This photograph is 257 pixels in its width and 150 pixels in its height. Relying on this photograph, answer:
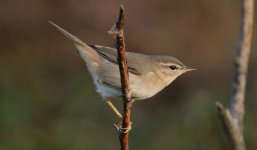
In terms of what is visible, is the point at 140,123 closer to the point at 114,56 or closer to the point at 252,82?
the point at 252,82

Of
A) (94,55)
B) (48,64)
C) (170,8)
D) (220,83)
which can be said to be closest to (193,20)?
(170,8)

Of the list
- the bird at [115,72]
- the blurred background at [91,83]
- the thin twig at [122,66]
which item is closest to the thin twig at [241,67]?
the bird at [115,72]

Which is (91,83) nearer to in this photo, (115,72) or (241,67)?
(115,72)

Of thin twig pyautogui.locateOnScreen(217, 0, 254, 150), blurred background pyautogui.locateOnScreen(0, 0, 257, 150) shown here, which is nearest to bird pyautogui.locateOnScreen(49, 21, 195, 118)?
thin twig pyautogui.locateOnScreen(217, 0, 254, 150)

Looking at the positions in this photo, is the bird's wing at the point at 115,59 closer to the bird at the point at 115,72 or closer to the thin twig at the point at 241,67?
the bird at the point at 115,72

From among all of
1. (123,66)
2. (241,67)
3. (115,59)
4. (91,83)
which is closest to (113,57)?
(115,59)
